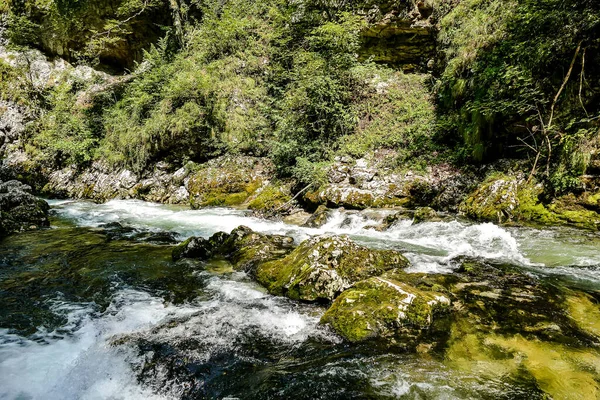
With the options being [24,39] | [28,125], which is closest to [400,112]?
[28,125]

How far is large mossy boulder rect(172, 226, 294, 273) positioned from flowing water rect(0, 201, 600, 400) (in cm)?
32

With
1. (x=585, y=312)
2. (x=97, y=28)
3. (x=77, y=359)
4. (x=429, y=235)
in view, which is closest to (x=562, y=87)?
(x=429, y=235)

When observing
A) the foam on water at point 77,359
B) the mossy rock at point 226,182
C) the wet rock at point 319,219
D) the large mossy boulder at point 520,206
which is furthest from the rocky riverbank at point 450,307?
the mossy rock at point 226,182

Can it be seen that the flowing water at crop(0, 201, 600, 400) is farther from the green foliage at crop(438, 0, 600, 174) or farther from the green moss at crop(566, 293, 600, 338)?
the green foliage at crop(438, 0, 600, 174)

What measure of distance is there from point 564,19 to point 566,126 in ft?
8.26

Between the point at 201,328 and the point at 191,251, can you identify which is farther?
the point at 191,251

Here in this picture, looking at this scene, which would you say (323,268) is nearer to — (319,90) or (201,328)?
(201,328)

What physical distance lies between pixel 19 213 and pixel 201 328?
9690 mm

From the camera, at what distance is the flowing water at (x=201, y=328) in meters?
2.73

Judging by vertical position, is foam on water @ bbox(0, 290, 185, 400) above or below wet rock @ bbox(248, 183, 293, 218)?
above

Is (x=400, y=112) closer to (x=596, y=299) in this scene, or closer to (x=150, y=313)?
(x=596, y=299)

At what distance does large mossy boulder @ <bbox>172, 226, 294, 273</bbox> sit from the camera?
600 centimetres

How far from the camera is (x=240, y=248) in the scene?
6.54 meters

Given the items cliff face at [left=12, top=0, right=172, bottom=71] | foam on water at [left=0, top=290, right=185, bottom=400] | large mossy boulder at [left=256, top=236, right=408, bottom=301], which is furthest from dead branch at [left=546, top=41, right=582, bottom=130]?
cliff face at [left=12, top=0, right=172, bottom=71]
